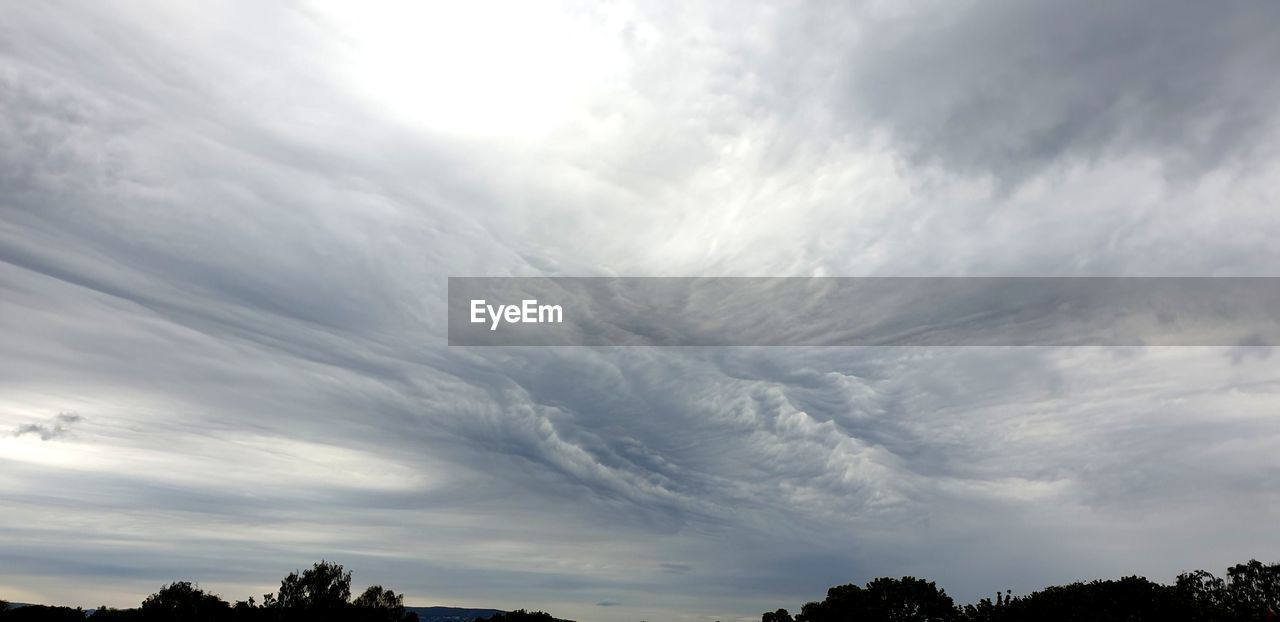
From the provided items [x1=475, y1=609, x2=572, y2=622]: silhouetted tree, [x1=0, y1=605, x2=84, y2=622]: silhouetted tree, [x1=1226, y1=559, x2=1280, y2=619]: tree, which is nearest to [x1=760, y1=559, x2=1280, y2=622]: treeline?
[x1=1226, y1=559, x2=1280, y2=619]: tree

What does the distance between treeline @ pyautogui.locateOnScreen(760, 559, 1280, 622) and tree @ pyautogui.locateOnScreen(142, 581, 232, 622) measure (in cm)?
12005

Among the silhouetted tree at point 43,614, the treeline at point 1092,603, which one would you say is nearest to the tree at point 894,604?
the treeline at point 1092,603

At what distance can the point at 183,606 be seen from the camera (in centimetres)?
13775

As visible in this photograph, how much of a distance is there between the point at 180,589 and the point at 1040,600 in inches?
6225

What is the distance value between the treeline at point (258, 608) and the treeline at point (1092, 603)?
311 feet

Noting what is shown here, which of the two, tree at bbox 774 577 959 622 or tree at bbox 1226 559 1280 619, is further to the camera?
tree at bbox 774 577 959 622

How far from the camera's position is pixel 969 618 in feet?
418

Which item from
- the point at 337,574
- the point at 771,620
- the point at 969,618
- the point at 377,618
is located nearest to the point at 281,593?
the point at 337,574

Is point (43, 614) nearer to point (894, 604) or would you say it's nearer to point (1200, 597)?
point (894, 604)

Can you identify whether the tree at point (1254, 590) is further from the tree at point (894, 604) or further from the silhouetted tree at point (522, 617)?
the silhouetted tree at point (522, 617)

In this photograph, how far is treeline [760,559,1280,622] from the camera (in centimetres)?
9662

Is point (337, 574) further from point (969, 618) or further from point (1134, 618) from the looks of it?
point (1134, 618)

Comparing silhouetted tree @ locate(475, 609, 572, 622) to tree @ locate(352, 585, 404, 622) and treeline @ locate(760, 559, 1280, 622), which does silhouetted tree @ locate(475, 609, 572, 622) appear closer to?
tree @ locate(352, 585, 404, 622)

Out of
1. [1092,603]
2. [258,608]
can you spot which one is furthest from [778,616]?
[258,608]
